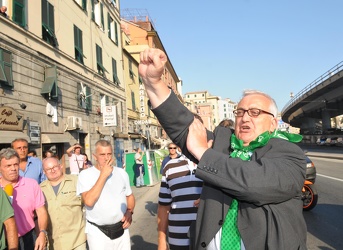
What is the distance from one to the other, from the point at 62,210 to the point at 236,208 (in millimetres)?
2927

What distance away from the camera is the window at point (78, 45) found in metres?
16.9

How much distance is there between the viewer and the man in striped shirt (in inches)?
119

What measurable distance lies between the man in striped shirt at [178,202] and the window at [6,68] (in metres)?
8.91

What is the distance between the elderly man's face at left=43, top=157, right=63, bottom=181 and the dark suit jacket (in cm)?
291

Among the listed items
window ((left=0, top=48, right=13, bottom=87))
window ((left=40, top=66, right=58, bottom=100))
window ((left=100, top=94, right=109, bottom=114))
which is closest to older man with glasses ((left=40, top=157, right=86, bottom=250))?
window ((left=0, top=48, right=13, bottom=87))

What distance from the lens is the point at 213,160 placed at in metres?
1.41

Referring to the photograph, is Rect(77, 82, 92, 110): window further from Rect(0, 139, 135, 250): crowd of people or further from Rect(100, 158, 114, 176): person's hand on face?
Rect(100, 158, 114, 176): person's hand on face

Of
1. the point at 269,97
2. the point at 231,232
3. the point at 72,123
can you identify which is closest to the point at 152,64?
the point at 269,97

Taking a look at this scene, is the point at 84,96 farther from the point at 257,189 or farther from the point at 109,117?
the point at 257,189

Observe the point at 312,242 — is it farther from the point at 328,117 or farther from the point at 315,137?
the point at 315,137

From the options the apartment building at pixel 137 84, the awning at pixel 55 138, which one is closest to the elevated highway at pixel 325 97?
the apartment building at pixel 137 84

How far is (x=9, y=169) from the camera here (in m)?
3.46

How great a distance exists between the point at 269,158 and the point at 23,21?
1264 centimetres

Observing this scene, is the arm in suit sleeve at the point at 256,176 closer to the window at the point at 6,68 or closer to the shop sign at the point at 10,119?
the shop sign at the point at 10,119
